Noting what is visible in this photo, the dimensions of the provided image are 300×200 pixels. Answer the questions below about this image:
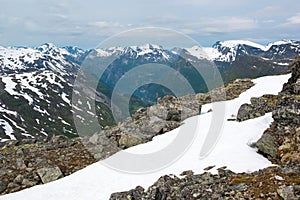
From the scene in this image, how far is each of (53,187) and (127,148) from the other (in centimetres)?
1244

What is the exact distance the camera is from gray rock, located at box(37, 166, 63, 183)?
31.2 m

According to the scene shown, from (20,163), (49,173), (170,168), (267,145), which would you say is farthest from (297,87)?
(20,163)

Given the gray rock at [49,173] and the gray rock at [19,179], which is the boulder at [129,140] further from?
the gray rock at [19,179]

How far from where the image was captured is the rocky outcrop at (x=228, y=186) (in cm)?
1748

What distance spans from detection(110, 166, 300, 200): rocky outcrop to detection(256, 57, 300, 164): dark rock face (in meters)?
3.12

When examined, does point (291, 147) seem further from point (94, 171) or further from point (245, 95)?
point (245, 95)

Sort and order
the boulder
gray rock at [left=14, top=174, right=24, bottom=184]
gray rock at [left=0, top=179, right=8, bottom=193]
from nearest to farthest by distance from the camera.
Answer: gray rock at [left=0, top=179, right=8, bottom=193], gray rock at [left=14, top=174, right=24, bottom=184], the boulder

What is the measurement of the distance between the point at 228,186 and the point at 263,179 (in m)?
2.30

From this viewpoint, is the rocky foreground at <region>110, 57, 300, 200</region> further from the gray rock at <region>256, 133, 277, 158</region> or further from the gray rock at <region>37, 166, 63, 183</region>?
the gray rock at <region>37, 166, 63, 183</region>

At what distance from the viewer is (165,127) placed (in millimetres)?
42188

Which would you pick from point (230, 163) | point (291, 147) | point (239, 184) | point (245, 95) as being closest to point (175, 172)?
point (230, 163)

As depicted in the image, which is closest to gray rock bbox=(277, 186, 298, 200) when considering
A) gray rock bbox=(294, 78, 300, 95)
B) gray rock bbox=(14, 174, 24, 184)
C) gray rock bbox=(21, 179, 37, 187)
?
gray rock bbox=(294, 78, 300, 95)

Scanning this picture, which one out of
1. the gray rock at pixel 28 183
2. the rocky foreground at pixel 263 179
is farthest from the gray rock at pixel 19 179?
the rocky foreground at pixel 263 179

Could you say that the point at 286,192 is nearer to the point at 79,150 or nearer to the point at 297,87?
the point at 297,87
